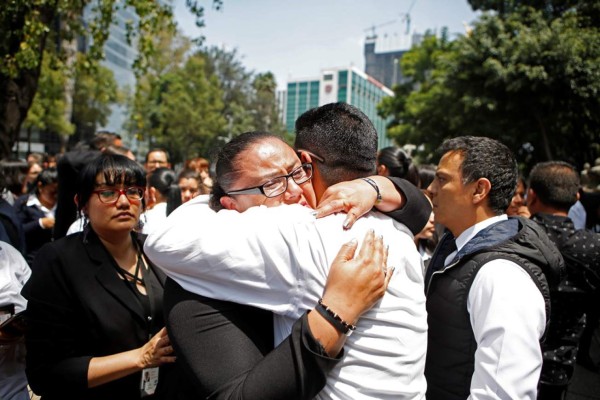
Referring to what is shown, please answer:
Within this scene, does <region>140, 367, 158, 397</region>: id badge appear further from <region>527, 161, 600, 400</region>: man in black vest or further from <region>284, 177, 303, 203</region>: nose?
<region>527, 161, 600, 400</region>: man in black vest

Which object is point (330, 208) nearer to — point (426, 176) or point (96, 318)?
point (96, 318)

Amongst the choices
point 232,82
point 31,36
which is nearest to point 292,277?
point 31,36

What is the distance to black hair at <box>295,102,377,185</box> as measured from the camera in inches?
65.2

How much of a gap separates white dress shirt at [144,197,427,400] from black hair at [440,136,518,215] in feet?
3.28

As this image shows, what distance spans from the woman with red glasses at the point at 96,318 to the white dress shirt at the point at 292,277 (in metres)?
0.70

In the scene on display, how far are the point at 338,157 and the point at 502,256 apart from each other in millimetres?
835

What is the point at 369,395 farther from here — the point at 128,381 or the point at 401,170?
the point at 401,170

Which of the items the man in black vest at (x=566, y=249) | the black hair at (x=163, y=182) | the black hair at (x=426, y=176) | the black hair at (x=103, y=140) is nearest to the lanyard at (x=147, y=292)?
the man in black vest at (x=566, y=249)

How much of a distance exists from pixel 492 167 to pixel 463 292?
618 millimetres

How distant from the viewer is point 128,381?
217 centimetres

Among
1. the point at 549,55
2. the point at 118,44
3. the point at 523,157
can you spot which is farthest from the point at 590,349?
the point at 118,44

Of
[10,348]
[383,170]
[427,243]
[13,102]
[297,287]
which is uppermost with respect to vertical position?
[13,102]

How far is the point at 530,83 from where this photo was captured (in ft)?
53.2

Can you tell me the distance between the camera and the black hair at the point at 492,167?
7.39 ft
